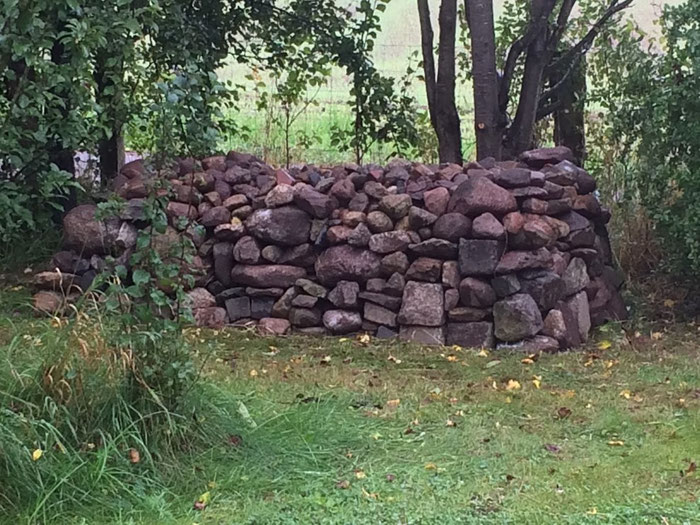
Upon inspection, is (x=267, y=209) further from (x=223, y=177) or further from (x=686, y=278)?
(x=686, y=278)

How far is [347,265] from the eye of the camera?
5.04 m

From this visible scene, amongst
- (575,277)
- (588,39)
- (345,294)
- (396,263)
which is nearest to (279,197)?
(345,294)

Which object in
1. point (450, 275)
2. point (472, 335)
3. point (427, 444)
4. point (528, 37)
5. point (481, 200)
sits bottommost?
point (427, 444)

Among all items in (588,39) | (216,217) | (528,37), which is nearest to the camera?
(216,217)

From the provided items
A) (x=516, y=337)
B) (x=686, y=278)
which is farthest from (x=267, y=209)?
(x=686, y=278)

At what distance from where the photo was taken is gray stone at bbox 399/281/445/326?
486 centimetres

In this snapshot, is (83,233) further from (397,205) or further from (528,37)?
(528,37)

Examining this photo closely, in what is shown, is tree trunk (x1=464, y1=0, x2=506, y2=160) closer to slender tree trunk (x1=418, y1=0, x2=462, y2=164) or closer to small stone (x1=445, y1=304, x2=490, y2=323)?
slender tree trunk (x1=418, y1=0, x2=462, y2=164)

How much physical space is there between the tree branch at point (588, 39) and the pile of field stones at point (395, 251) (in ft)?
5.52

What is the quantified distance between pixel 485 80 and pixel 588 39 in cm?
118

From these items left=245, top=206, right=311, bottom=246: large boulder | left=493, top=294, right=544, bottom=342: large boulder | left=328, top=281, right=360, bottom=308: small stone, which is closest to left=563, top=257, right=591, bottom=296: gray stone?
left=493, top=294, right=544, bottom=342: large boulder

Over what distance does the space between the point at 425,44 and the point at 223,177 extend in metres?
2.18

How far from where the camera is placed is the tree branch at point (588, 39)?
6500 millimetres

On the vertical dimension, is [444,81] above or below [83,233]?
above
